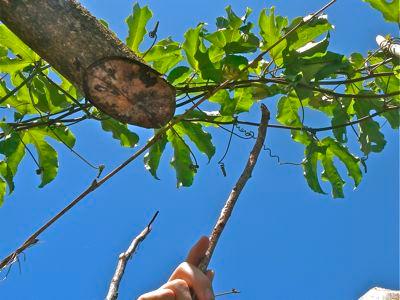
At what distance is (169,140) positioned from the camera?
299 centimetres

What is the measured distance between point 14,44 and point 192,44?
2.31 ft

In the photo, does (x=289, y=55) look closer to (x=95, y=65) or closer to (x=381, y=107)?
(x=381, y=107)

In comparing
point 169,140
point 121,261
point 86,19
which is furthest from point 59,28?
point 169,140

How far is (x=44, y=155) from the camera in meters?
3.01

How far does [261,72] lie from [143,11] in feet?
1.82

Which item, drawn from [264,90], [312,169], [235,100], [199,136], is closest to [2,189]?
[199,136]

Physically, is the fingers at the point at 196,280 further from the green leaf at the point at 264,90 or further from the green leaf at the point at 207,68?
the green leaf at the point at 264,90

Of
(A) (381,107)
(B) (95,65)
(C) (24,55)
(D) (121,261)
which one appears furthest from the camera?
(A) (381,107)

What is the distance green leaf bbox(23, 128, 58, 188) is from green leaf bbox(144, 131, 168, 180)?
0.42 metres

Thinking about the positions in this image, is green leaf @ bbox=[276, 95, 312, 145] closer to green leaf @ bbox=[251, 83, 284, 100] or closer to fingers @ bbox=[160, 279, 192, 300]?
green leaf @ bbox=[251, 83, 284, 100]

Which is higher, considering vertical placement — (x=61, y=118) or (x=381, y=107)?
(x=61, y=118)

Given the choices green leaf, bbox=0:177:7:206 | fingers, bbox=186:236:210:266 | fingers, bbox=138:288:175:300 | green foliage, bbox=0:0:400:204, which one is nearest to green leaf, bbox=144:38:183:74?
green foliage, bbox=0:0:400:204

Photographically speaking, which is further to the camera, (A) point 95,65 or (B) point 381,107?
(B) point 381,107

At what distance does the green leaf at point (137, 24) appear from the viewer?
262 centimetres
